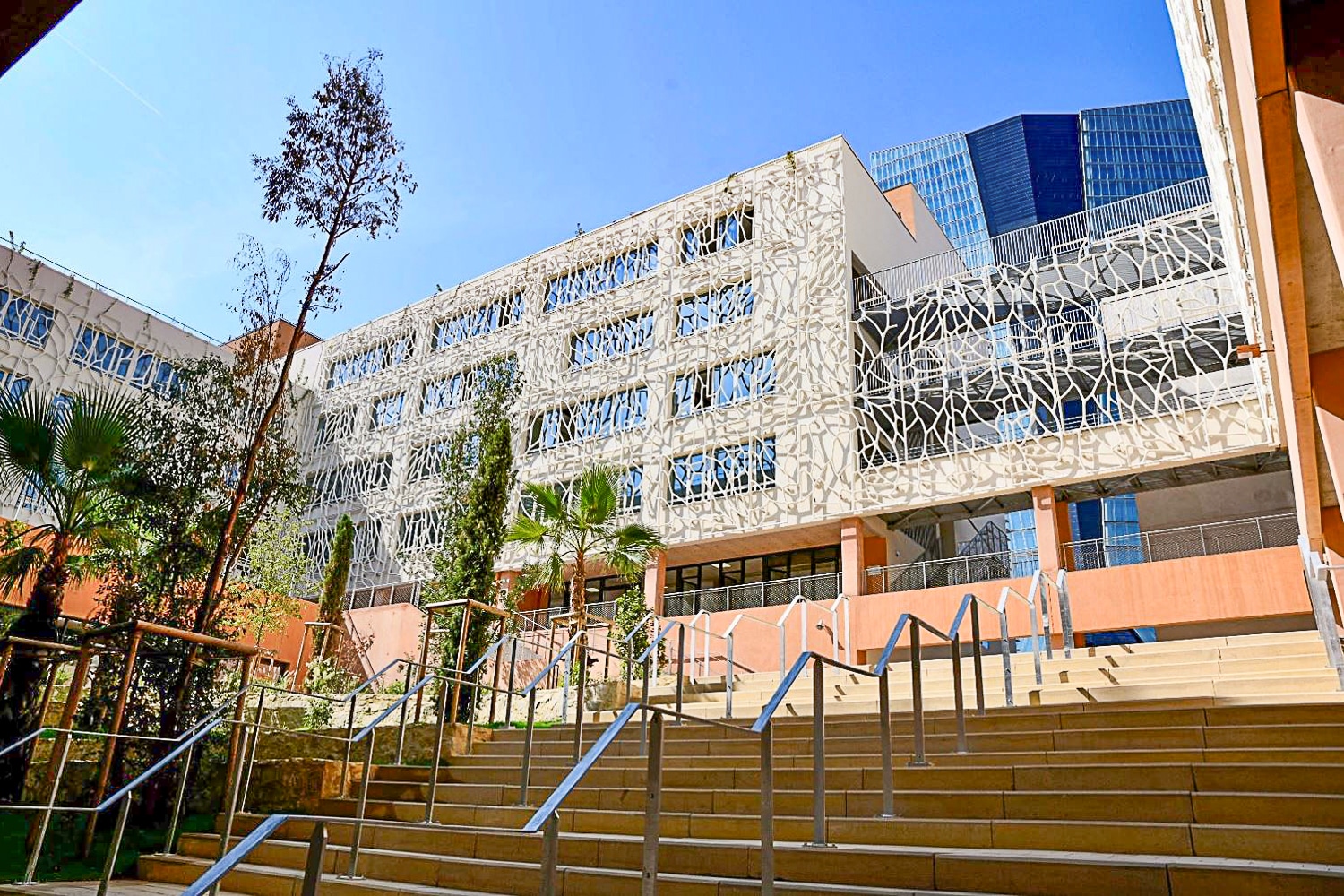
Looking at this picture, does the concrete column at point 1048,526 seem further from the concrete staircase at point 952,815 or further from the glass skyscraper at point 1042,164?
the glass skyscraper at point 1042,164

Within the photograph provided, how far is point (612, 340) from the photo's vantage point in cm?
2805

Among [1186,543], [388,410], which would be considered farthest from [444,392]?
[1186,543]

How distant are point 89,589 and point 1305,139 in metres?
25.4

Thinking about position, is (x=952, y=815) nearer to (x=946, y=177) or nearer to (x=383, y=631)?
(x=383, y=631)

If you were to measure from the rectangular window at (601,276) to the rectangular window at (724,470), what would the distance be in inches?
272

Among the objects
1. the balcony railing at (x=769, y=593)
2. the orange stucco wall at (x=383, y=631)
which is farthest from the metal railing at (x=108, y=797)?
the orange stucco wall at (x=383, y=631)

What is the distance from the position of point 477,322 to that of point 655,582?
13415 millimetres

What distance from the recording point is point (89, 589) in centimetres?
2203

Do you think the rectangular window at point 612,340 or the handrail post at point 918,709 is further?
the rectangular window at point 612,340

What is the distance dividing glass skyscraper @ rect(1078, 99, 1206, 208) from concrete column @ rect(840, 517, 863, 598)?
103 meters

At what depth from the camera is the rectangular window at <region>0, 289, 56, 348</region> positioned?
90.3ft

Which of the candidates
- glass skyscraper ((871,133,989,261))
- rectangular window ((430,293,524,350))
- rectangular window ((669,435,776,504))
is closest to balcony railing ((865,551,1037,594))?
rectangular window ((669,435,776,504))

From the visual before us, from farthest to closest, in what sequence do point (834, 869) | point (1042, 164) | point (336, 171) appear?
point (1042, 164), point (336, 171), point (834, 869)

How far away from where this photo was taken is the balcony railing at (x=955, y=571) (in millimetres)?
19188
